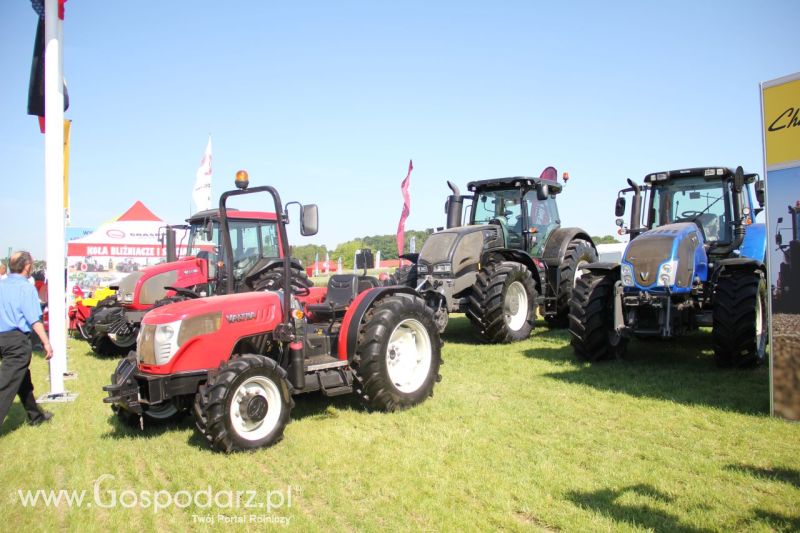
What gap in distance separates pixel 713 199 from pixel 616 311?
8.65 feet

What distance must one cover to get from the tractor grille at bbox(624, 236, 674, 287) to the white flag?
35.4 feet

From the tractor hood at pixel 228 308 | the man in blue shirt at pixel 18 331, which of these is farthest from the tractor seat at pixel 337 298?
the man in blue shirt at pixel 18 331

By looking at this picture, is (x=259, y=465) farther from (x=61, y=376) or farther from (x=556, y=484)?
(x=61, y=376)

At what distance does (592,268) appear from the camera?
7.12 metres

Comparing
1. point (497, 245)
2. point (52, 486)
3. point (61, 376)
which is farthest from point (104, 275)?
point (52, 486)

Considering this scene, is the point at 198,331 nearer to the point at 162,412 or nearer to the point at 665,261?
the point at 162,412

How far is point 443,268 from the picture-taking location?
344 inches

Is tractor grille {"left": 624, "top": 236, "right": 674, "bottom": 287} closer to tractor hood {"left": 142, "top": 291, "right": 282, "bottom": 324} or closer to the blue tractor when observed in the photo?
the blue tractor

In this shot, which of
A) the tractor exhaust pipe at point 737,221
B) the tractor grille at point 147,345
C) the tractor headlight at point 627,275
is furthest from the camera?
the tractor exhaust pipe at point 737,221

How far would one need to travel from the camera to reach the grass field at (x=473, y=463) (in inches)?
128

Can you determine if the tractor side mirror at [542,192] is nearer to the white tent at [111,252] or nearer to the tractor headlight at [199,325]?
the tractor headlight at [199,325]

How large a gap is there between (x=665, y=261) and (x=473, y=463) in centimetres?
369

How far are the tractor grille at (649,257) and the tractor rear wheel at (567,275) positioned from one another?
2.98 metres

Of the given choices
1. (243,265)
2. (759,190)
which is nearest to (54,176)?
(243,265)
